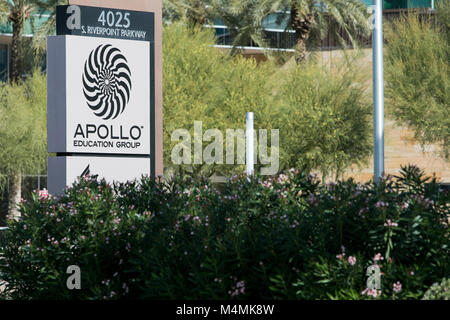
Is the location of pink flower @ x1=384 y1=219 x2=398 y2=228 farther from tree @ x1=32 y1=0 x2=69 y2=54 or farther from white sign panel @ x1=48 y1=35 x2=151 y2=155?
tree @ x1=32 y1=0 x2=69 y2=54

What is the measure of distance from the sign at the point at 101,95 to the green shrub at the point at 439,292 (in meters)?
7.63

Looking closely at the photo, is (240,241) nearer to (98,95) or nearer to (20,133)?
(98,95)

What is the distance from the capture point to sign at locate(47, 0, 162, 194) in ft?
41.7

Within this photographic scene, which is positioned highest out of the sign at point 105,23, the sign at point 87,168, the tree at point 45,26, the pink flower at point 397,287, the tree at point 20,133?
the tree at point 45,26

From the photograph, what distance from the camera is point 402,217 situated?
649cm

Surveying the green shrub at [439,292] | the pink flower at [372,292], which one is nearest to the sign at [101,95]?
the pink flower at [372,292]

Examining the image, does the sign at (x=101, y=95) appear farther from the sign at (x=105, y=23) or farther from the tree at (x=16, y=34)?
the tree at (x=16, y=34)

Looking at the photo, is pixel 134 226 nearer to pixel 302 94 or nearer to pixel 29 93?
pixel 302 94

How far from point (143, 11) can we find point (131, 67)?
1108 mm

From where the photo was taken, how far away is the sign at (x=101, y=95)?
12.7 m

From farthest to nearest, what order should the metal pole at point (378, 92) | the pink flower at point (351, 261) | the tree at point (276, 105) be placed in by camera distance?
the tree at point (276, 105) < the metal pole at point (378, 92) < the pink flower at point (351, 261)

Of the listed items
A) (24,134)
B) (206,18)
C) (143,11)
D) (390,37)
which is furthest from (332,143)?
(143,11)

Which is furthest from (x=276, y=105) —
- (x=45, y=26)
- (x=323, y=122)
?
(x=45, y=26)

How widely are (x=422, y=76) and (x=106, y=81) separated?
2038cm
